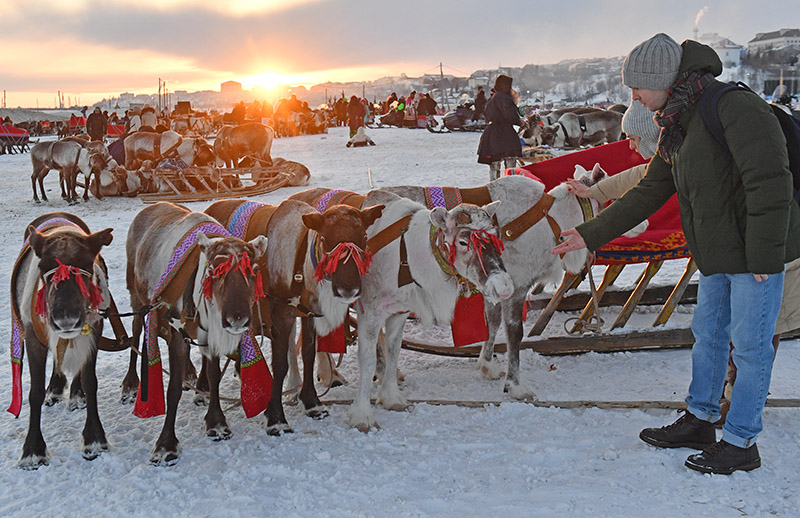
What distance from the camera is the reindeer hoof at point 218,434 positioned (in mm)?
3855

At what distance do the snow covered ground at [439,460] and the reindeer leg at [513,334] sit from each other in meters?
0.16

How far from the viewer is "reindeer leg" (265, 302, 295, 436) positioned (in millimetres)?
3971

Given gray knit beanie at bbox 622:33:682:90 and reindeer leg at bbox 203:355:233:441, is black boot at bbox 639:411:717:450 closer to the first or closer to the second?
gray knit beanie at bbox 622:33:682:90

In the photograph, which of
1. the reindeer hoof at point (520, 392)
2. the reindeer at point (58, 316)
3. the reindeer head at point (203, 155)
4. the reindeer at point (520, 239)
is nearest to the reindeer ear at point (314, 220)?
the reindeer at point (520, 239)

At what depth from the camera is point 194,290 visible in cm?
371

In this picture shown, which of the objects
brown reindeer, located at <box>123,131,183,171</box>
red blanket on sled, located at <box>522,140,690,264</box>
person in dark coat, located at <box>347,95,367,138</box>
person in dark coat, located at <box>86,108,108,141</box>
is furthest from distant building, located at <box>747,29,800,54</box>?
red blanket on sled, located at <box>522,140,690,264</box>

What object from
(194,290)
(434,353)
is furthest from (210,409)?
(434,353)

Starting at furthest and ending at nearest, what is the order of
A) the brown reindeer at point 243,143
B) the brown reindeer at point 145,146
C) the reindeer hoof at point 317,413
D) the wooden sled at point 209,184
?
the brown reindeer at point 243,143
the brown reindeer at point 145,146
the wooden sled at point 209,184
the reindeer hoof at point 317,413

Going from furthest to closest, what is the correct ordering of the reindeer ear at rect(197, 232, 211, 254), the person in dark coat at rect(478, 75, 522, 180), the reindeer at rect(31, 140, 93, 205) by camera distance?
1. the reindeer at rect(31, 140, 93, 205)
2. the person in dark coat at rect(478, 75, 522, 180)
3. the reindeer ear at rect(197, 232, 211, 254)

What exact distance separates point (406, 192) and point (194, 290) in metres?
1.93

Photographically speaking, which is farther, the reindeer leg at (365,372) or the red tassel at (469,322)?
the red tassel at (469,322)

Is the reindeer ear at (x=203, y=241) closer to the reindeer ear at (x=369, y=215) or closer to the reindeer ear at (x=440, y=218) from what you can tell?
the reindeer ear at (x=369, y=215)

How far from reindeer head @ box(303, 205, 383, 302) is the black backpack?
75.5 inches

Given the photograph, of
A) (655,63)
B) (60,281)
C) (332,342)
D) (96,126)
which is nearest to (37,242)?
(60,281)
